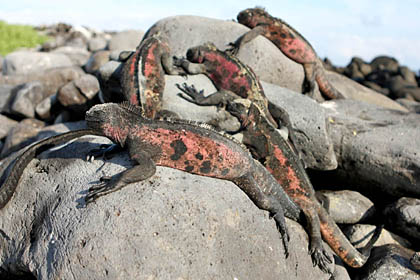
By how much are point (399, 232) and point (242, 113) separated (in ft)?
8.96

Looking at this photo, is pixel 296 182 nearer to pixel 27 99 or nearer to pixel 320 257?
pixel 320 257

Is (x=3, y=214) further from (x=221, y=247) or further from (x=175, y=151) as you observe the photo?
(x=221, y=247)

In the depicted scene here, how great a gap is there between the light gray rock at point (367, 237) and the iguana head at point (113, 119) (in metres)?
3.45

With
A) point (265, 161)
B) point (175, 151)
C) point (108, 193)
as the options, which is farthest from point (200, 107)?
point (108, 193)

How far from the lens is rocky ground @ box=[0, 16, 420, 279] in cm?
325

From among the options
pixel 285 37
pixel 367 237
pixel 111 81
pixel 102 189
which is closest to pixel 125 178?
pixel 102 189

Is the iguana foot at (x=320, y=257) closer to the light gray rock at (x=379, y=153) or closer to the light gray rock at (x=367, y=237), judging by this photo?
the light gray rock at (x=367, y=237)

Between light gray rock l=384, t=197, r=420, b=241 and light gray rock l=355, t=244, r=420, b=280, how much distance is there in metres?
0.54

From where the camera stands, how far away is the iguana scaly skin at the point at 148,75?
579 cm

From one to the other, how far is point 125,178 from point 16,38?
66.0ft

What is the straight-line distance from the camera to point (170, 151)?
151 inches

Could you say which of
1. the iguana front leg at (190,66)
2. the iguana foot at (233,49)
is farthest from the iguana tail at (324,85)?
the iguana front leg at (190,66)

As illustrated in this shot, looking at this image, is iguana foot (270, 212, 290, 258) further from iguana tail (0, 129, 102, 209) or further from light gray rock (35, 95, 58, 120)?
light gray rock (35, 95, 58, 120)

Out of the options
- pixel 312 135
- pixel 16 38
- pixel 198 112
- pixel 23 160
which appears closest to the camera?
pixel 23 160
